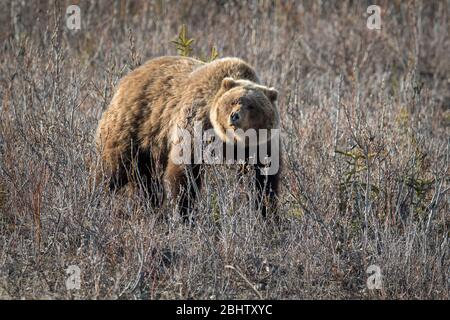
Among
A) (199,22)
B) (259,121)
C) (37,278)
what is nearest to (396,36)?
(199,22)

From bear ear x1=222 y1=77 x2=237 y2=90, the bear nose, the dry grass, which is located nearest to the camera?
→ the dry grass

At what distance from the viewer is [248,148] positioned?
5.61m

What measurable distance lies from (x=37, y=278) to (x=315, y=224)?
1.75 metres

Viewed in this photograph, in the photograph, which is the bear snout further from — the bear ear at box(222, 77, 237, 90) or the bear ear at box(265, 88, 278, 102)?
the bear ear at box(265, 88, 278, 102)

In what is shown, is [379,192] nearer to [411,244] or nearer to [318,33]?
[411,244]

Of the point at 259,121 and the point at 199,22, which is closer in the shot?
the point at 259,121

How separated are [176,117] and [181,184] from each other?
1.73 ft

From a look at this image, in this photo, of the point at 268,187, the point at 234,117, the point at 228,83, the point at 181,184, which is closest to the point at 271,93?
the point at 228,83

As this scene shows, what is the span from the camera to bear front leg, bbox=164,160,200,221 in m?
5.57

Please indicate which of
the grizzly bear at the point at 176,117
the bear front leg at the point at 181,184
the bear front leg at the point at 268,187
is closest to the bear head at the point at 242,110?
the grizzly bear at the point at 176,117

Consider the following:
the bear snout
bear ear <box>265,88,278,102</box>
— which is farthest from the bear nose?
bear ear <box>265,88,278,102</box>

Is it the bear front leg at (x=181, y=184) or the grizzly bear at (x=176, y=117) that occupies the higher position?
the grizzly bear at (x=176, y=117)

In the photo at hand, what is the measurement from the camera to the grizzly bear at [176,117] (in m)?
5.50

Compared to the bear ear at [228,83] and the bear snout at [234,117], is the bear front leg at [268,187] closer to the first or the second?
the bear snout at [234,117]
